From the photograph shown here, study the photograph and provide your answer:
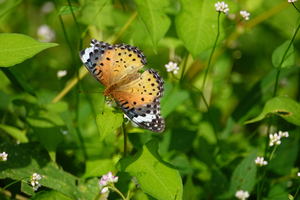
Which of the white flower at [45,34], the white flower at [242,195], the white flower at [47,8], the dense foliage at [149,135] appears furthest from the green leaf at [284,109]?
the white flower at [47,8]

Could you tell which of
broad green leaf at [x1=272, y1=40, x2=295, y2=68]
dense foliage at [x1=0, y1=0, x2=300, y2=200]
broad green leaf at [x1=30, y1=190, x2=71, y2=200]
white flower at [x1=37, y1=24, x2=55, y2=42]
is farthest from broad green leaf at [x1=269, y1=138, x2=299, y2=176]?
white flower at [x1=37, y1=24, x2=55, y2=42]

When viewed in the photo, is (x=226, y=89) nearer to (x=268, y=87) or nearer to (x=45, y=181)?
(x=268, y=87)

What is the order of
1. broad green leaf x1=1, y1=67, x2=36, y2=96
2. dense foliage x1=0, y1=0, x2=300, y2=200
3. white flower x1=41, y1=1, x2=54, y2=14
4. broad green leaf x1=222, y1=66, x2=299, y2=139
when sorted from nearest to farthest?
dense foliage x1=0, y1=0, x2=300, y2=200 → broad green leaf x1=1, y1=67, x2=36, y2=96 → broad green leaf x1=222, y1=66, x2=299, y2=139 → white flower x1=41, y1=1, x2=54, y2=14

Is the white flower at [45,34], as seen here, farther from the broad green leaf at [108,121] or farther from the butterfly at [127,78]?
the broad green leaf at [108,121]

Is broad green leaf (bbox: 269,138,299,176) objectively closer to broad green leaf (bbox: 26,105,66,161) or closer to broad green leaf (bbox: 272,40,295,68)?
broad green leaf (bbox: 272,40,295,68)

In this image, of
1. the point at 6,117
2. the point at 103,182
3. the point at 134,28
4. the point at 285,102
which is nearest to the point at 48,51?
the point at 134,28

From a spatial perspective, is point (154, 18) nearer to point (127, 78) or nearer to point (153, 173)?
point (127, 78)

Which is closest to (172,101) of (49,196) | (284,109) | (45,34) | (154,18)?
(154,18)
